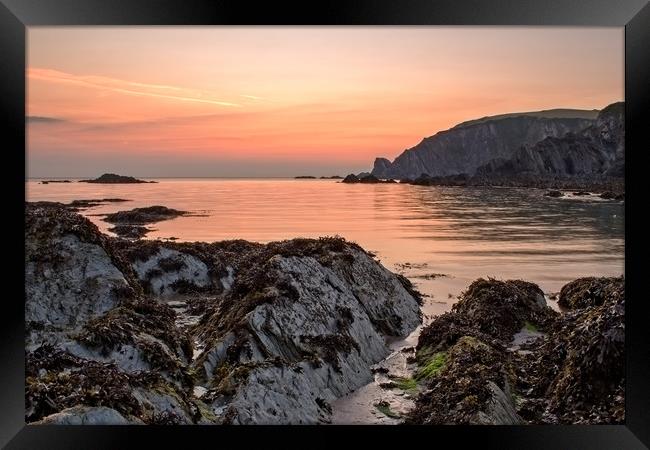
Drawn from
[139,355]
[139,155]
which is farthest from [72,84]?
[139,355]

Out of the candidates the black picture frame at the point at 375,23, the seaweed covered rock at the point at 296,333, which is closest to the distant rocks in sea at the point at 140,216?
the seaweed covered rock at the point at 296,333

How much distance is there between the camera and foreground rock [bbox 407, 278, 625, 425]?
208 inches

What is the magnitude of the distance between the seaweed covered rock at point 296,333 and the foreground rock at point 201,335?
0.06 feet

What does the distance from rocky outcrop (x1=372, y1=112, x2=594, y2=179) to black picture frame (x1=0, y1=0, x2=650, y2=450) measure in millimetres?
17327

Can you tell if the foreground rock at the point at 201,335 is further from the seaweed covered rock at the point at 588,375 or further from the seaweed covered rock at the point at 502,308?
the seaweed covered rock at the point at 588,375

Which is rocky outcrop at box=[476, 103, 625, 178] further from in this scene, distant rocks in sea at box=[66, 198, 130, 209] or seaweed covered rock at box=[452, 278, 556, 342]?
distant rocks in sea at box=[66, 198, 130, 209]

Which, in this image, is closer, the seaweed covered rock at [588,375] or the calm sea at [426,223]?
the seaweed covered rock at [588,375]

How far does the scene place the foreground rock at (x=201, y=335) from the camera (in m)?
4.07

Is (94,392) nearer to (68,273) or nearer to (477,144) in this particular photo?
(68,273)

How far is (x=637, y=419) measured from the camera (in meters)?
4.24

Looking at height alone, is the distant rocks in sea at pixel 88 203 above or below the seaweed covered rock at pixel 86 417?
above

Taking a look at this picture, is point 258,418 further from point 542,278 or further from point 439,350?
point 542,278

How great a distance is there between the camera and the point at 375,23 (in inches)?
165

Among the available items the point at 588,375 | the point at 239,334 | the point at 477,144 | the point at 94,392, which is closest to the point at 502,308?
the point at 588,375
